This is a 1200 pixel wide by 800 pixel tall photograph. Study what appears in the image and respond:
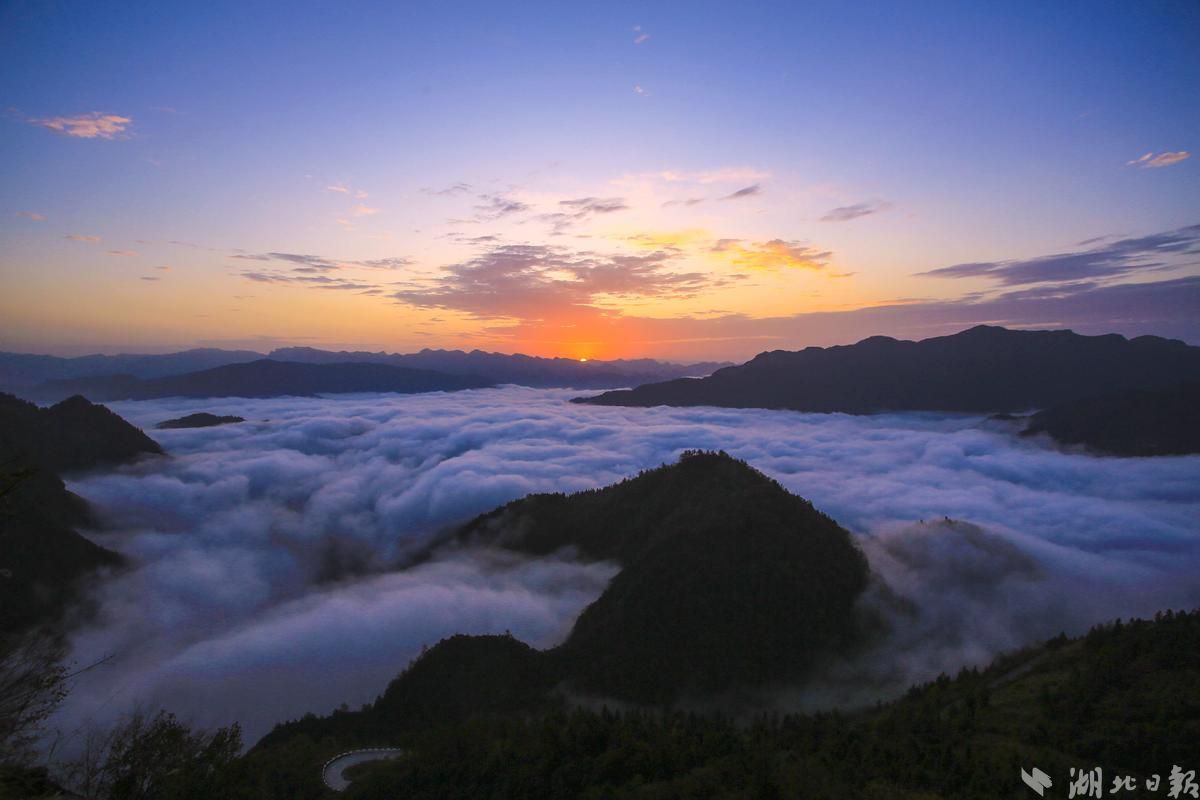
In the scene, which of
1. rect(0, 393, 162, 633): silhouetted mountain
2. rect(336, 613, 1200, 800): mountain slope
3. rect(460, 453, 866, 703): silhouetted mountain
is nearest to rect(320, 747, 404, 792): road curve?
rect(336, 613, 1200, 800): mountain slope

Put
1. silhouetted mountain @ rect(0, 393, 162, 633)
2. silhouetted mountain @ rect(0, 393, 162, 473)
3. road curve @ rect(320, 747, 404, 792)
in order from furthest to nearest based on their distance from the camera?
silhouetted mountain @ rect(0, 393, 162, 473), silhouetted mountain @ rect(0, 393, 162, 633), road curve @ rect(320, 747, 404, 792)

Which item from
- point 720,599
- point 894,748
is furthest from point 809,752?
point 720,599

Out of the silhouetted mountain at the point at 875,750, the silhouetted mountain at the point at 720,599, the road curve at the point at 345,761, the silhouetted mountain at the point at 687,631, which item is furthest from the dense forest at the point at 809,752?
the silhouetted mountain at the point at 720,599

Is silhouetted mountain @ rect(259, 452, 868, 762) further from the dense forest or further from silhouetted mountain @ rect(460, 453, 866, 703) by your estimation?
the dense forest

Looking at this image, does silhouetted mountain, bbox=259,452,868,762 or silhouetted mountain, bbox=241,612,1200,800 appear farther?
silhouetted mountain, bbox=259,452,868,762

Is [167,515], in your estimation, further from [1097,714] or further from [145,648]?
[1097,714]

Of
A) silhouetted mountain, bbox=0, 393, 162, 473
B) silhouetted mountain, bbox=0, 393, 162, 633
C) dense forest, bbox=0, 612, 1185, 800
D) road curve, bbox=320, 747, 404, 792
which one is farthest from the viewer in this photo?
silhouetted mountain, bbox=0, 393, 162, 473

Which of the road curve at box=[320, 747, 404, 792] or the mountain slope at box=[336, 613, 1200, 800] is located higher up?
the mountain slope at box=[336, 613, 1200, 800]

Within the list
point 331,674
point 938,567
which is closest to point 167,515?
point 331,674
